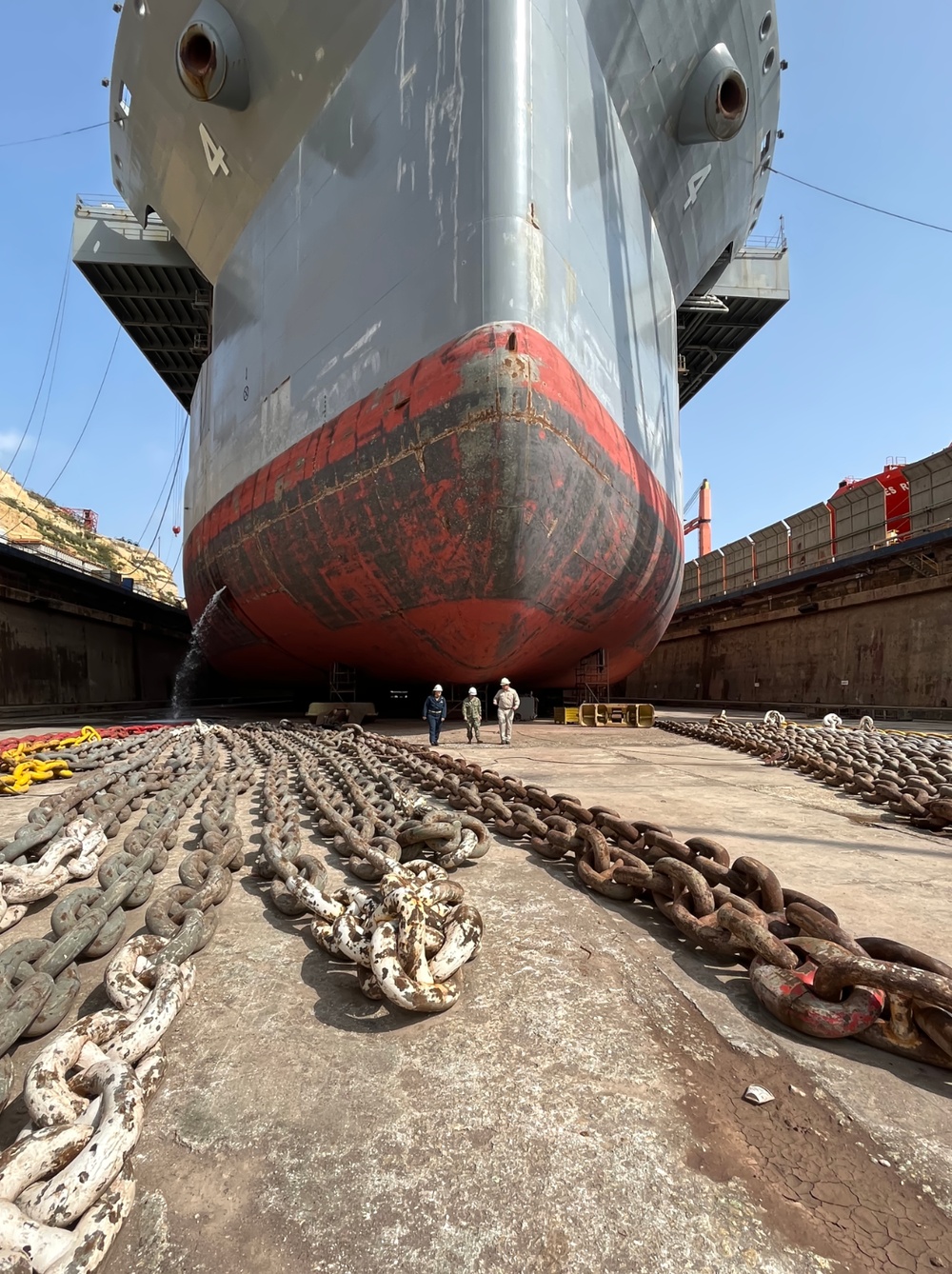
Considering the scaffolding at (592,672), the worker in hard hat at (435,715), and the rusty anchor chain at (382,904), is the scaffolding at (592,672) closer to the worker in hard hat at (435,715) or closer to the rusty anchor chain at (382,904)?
the worker in hard hat at (435,715)

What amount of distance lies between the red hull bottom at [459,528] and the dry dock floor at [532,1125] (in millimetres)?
5044

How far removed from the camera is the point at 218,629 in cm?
1133

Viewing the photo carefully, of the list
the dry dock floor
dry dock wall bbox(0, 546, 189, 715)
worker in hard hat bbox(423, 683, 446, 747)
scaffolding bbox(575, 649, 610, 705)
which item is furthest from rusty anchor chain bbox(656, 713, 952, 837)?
dry dock wall bbox(0, 546, 189, 715)


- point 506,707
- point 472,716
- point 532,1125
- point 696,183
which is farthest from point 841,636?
point 532,1125

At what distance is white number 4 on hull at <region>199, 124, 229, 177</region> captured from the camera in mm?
9773

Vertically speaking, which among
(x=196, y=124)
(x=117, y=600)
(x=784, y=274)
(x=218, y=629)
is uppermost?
(x=784, y=274)

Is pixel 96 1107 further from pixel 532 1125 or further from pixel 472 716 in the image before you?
pixel 472 716

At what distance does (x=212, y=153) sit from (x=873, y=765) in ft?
41.6

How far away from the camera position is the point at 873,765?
15.2 feet

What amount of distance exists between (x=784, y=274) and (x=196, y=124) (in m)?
15.3

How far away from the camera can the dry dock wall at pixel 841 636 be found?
11859 mm

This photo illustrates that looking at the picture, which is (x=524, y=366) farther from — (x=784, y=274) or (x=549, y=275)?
(x=784, y=274)

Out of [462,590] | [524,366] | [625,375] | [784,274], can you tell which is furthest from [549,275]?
[784,274]

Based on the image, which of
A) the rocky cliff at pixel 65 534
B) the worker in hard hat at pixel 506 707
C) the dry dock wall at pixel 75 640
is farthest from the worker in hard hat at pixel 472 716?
the rocky cliff at pixel 65 534
